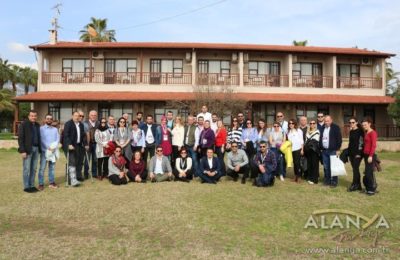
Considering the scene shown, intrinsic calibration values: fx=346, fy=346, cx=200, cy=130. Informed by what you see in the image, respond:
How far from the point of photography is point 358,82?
2342 cm

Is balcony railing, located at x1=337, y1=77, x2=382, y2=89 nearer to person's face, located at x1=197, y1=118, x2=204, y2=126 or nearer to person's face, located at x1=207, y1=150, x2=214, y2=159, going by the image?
person's face, located at x1=197, y1=118, x2=204, y2=126

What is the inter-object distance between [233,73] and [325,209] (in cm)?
1709

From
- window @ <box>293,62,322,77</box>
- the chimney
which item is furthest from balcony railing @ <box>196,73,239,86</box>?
the chimney

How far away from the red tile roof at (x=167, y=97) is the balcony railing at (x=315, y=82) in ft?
3.18

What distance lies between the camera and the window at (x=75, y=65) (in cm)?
2294

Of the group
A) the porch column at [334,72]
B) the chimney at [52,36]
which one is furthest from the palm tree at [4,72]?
the porch column at [334,72]

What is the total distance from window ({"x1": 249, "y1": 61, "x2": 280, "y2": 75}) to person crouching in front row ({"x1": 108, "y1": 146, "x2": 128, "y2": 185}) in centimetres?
1611

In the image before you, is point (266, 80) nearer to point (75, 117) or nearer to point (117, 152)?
point (117, 152)

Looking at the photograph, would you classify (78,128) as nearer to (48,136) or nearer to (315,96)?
(48,136)

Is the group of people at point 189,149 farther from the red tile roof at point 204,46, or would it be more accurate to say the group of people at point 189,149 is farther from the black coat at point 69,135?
the red tile roof at point 204,46

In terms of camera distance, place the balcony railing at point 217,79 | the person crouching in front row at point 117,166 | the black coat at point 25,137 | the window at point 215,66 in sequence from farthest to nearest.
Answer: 1. the window at point 215,66
2. the balcony railing at point 217,79
3. the person crouching in front row at point 117,166
4. the black coat at point 25,137

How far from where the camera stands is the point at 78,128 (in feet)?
28.4

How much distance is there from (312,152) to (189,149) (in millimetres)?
3260
